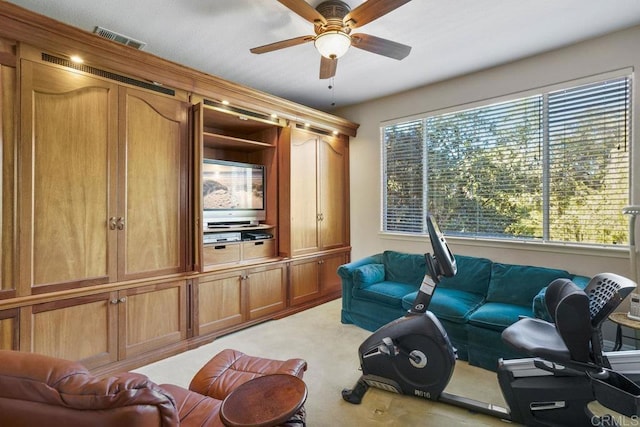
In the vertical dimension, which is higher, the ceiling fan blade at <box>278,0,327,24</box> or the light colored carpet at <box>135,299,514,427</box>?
the ceiling fan blade at <box>278,0,327,24</box>

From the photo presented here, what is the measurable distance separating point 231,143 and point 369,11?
89.2 inches

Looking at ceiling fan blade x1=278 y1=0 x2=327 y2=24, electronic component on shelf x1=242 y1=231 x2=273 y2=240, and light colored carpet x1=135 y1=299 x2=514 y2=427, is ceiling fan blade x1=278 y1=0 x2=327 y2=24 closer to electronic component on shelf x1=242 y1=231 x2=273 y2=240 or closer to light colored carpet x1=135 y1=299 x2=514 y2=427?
electronic component on shelf x1=242 y1=231 x2=273 y2=240

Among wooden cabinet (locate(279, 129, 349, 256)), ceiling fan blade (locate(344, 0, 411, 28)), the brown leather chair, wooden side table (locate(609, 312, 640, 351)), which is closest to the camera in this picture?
the brown leather chair

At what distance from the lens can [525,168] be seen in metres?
3.29

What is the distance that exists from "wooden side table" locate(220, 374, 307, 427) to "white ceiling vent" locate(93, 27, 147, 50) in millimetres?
2798

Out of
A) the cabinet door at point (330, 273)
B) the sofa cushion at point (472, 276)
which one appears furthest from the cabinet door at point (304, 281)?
the sofa cushion at point (472, 276)

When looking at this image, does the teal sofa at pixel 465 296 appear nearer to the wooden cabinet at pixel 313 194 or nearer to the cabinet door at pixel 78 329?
the wooden cabinet at pixel 313 194

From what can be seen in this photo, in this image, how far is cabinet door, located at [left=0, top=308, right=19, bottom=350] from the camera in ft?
6.93

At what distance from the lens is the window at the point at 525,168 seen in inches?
112

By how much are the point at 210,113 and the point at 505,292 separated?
340cm

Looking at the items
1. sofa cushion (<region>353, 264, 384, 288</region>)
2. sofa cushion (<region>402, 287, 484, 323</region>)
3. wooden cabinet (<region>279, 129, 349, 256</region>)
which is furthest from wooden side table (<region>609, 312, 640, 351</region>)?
wooden cabinet (<region>279, 129, 349, 256</region>)

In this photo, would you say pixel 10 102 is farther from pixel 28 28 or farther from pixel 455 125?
pixel 455 125

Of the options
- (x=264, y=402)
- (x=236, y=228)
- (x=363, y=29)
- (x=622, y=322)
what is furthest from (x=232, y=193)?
(x=622, y=322)

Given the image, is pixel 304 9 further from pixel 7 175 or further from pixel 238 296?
pixel 238 296
